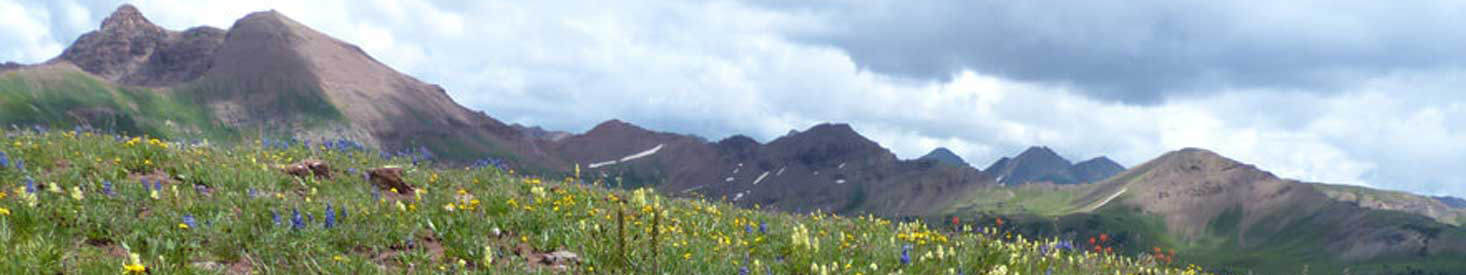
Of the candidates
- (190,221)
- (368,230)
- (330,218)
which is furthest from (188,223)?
(368,230)

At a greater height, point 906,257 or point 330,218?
point 906,257

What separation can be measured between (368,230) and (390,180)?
3.01 metres

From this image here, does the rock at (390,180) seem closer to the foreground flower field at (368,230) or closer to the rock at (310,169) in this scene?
the foreground flower field at (368,230)

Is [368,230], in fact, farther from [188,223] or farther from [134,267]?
[134,267]

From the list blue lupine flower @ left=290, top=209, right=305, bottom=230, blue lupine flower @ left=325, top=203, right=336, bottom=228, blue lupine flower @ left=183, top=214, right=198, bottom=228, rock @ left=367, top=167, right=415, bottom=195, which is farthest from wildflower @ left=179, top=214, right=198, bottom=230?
rock @ left=367, top=167, right=415, bottom=195

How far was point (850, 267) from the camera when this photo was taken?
295 inches

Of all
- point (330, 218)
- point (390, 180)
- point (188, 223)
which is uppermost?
point (390, 180)

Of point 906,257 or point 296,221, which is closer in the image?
point 296,221

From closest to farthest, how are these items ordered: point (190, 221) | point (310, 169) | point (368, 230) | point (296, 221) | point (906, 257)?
point (190, 221)
point (296, 221)
point (368, 230)
point (906, 257)
point (310, 169)

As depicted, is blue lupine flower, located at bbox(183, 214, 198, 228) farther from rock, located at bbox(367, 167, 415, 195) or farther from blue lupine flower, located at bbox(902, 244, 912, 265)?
blue lupine flower, located at bbox(902, 244, 912, 265)

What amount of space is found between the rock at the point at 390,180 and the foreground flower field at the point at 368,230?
59mm

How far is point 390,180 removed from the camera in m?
10.4

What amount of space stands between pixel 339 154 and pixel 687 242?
7662 millimetres

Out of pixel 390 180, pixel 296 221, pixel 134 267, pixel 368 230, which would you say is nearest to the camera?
pixel 134 267
